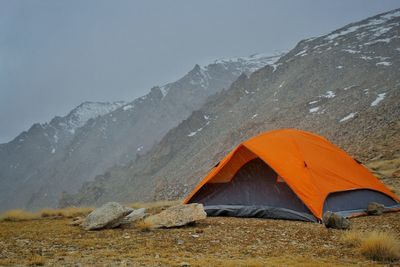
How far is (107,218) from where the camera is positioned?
901cm

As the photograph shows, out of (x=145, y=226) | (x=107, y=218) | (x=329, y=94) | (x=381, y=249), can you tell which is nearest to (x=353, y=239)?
(x=381, y=249)

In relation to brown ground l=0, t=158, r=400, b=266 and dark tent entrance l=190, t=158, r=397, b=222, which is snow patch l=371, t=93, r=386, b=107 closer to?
dark tent entrance l=190, t=158, r=397, b=222

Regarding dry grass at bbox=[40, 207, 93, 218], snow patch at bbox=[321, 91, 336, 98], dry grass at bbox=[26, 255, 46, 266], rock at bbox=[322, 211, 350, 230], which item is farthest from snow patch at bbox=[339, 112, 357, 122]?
dry grass at bbox=[26, 255, 46, 266]

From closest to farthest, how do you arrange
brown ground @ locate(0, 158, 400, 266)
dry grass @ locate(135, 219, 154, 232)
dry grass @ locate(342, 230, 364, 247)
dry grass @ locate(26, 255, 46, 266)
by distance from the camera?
dry grass @ locate(26, 255, 46, 266), brown ground @ locate(0, 158, 400, 266), dry grass @ locate(342, 230, 364, 247), dry grass @ locate(135, 219, 154, 232)

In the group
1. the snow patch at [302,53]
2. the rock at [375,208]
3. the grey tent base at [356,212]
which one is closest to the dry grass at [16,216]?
the grey tent base at [356,212]

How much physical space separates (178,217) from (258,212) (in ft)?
8.60

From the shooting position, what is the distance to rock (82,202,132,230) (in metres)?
8.95

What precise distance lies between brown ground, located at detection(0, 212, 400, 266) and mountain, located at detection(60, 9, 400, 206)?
21.1 meters

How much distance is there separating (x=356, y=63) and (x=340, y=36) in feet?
87.1

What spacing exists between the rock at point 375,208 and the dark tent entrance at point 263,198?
0.20 metres

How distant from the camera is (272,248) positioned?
20.9ft

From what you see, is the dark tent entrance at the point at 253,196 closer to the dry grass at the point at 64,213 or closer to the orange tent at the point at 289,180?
the orange tent at the point at 289,180

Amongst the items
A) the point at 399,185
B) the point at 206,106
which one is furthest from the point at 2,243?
the point at 206,106

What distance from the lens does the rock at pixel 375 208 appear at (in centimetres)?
961
